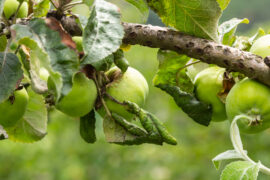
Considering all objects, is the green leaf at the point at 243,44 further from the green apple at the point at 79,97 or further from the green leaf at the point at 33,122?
the green leaf at the point at 33,122

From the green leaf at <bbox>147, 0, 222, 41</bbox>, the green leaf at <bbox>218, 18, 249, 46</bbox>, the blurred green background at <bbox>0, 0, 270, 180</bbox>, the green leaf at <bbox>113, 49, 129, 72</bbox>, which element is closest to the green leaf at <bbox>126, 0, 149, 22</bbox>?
the green leaf at <bbox>147, 0, 222, 41</bbox>

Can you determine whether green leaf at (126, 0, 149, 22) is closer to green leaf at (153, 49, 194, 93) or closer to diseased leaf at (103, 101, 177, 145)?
green leaf at (153, 49, 194, 93)

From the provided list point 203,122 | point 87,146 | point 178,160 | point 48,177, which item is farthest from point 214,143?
point 203,122

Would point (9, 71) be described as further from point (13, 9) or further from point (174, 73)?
point (174, 73)

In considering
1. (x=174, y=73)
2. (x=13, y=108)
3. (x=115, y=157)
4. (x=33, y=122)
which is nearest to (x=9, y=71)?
(x=13, y=108)

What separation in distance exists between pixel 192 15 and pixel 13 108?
50cm

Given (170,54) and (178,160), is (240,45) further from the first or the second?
(178,160)

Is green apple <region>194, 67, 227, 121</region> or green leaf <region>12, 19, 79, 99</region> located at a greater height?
green leaf <region>12, 19, 79, 99</region>

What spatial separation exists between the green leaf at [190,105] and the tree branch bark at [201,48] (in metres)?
0.15

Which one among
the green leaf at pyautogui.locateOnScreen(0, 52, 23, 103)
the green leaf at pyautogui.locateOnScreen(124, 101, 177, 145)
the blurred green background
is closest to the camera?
the green leaf at pyautogui.locateOnScreen(0, 52, 23, 103)

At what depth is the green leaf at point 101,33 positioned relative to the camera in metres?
0.79

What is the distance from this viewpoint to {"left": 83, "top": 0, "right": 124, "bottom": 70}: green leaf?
0.79m

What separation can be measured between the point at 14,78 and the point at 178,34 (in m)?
0.41

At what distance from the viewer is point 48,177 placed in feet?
20.2
